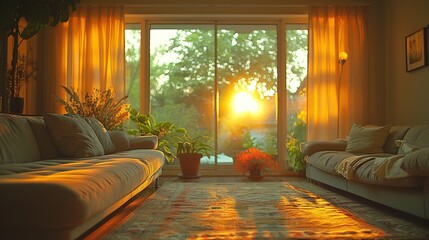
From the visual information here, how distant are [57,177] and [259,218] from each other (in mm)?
1308

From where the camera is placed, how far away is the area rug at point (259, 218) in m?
2.28

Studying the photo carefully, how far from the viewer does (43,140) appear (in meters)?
3.33

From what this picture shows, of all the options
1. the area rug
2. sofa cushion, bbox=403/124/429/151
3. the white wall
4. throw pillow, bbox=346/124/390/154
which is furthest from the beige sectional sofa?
the white wall

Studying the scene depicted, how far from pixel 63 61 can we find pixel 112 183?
4.09 m

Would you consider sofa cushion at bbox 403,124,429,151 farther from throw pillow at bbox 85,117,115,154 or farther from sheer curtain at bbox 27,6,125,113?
sheer curtain at bbox 27,6,125,113

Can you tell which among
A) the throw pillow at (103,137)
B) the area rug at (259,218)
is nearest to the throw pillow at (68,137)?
the throw pillow at (103,137)

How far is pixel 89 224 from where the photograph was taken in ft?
6.59

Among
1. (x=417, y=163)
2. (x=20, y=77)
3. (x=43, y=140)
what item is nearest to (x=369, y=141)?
(x=417, y=163)

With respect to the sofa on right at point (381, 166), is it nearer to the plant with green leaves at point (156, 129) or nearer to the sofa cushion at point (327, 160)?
the sofa cushion at point (327, 160)

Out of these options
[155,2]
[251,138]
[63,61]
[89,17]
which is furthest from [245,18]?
[63,61]

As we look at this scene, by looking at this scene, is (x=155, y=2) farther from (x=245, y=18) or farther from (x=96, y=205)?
(x=96, y=205)

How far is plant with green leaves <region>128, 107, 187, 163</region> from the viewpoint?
5719 mm

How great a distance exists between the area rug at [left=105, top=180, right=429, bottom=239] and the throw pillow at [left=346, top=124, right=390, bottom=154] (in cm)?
68

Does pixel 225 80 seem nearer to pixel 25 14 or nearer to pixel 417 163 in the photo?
pixel 25 14
